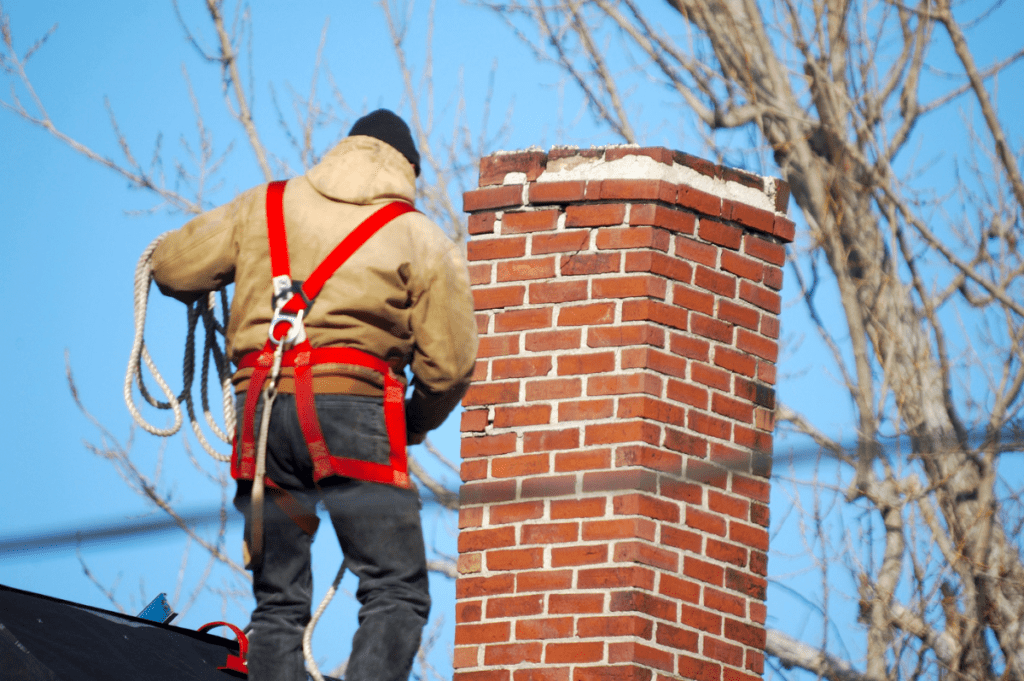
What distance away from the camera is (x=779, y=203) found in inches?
207

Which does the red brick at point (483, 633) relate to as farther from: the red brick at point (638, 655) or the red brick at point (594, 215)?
the red brick at point (594, 215)

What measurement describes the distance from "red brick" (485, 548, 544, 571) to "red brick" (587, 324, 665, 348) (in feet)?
2.52

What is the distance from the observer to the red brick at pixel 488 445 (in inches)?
192

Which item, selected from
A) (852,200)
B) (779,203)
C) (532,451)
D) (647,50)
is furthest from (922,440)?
(647,50)

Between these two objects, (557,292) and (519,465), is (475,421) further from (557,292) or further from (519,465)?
(557,292)

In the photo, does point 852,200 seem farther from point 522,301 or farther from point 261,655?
point 261,655

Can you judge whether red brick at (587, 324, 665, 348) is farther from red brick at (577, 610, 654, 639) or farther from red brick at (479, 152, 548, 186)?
red brick at (577, 610, 654, 639)

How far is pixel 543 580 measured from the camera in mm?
4660

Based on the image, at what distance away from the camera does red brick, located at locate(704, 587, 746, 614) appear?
470 cm

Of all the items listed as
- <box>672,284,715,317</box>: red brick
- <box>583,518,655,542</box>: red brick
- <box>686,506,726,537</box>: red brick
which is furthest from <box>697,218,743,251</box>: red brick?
<box>583,518,655,542</box>: red brick

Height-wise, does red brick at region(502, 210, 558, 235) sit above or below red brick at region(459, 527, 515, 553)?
above

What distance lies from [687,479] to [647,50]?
9276mm

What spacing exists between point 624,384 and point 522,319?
50cm

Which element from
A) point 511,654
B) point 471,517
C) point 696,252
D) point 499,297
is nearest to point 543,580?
point 511,654
